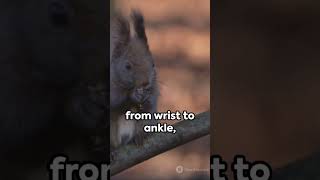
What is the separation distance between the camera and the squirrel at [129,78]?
138 inches

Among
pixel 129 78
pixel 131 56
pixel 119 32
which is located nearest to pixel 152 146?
pixel 129 78

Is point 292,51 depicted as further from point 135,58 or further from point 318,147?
point 135,58

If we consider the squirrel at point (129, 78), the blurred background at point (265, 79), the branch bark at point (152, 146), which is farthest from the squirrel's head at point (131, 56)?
the blurred background at point (265, 79)

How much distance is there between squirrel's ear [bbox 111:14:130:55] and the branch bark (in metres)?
0.53

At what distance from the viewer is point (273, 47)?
3492mm

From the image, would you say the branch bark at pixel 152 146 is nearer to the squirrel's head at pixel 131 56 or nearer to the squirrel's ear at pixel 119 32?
the squirrel's head at pixel 131 56

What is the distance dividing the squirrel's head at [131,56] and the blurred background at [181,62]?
45mm

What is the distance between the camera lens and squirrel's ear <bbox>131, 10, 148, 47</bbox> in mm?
3498

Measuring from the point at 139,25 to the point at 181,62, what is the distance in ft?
1.03

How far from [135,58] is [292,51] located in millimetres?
877
